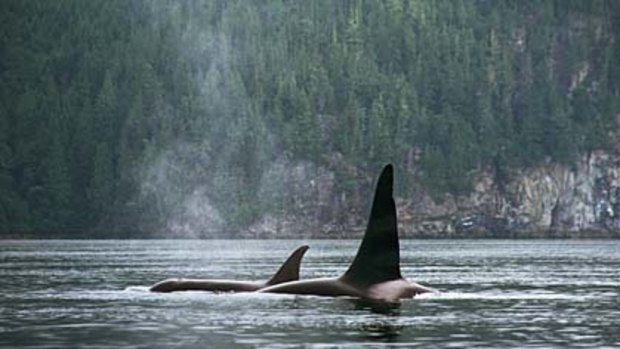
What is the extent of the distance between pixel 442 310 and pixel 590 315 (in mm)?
5636

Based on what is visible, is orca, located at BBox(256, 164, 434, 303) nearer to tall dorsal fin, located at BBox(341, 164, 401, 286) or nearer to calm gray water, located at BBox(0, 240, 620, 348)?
tall dorsal fin, located at BBox(341, 164, 401, 286)

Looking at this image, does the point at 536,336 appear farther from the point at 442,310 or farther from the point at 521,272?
the point at 521,272

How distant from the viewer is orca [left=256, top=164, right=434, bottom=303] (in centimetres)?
6894

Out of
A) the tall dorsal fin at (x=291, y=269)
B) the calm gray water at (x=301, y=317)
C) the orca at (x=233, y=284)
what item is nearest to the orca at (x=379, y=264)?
the calm gray water at (x=301, y=317)

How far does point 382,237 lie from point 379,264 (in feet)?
3.75

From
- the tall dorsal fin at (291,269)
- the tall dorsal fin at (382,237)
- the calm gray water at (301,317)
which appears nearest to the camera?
the calm gray water at (301,317)

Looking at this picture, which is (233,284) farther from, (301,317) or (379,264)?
(301,317)

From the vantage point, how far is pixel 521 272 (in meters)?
118

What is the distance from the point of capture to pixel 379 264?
229ft

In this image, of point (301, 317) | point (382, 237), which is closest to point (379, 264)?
point (382, 237)

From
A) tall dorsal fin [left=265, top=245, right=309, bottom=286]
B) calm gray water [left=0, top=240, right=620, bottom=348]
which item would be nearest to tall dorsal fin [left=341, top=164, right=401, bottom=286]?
calm gray water [left=0, top=240, right=620, bottom=348]

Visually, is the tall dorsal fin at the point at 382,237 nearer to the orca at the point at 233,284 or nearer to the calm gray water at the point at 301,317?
the calm gray water at the point at 301,317

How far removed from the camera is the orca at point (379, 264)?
68.9 metres

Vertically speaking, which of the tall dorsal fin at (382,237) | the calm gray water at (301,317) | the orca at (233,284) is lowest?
the calm gray water at (301,317)
